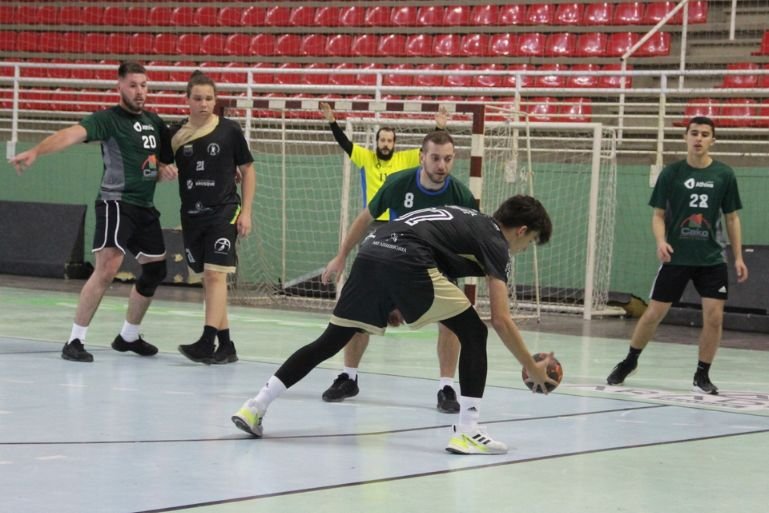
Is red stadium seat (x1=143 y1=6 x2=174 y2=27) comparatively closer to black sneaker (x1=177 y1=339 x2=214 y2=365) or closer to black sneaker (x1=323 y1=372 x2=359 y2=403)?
black sneaker (x1=177 y1=339 x2=214 y2=365)

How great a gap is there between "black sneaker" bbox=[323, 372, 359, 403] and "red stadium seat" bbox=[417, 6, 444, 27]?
1372cm

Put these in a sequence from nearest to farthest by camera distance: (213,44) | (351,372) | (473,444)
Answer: (473,444)
(351,372)
(213,44)

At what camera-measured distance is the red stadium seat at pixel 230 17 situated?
23.0 metres

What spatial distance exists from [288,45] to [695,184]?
1365cm

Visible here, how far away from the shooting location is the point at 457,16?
68.8 ft

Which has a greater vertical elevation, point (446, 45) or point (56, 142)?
point (446, 45)

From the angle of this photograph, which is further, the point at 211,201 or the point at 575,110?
the point at 575,110

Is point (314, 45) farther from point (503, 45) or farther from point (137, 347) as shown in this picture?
point (137, 347)

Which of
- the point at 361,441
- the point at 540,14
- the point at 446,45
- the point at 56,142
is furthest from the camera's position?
the point at 446,45

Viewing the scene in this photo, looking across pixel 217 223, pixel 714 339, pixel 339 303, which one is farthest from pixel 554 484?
pixel 217 223

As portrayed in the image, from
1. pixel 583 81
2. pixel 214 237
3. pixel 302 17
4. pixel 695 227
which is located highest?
pixel 302 17

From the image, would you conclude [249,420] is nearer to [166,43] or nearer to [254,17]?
[254,17]

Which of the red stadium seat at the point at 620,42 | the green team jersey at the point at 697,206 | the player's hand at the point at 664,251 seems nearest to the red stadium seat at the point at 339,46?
the red stadium seat at the point at 620,42

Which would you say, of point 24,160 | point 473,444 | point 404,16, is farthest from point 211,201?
point 404,16
